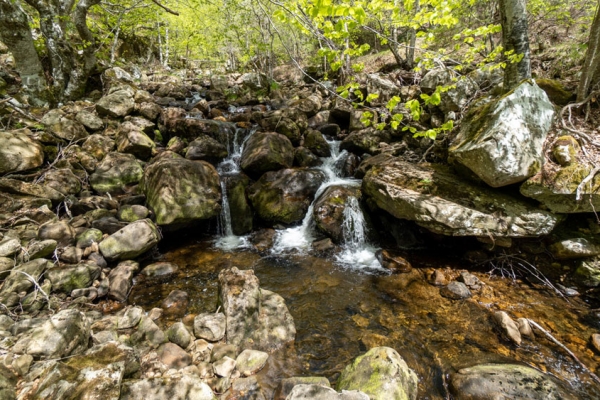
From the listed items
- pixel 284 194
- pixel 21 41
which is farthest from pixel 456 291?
pixel 21 41

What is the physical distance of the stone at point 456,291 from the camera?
16.2 feet

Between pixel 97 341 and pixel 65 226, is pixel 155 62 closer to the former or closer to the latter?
pixel 65 226

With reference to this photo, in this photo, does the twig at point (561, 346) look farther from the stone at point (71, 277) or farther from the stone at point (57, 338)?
the stone at point (71, 277)

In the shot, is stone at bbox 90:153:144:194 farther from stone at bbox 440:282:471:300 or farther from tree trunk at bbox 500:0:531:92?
tree trunk at bbox 500:0:531:92

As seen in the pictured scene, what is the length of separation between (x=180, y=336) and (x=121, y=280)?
2265 millimetres

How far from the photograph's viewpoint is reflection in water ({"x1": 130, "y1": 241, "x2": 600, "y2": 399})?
142 inches

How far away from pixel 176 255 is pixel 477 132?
285 inches

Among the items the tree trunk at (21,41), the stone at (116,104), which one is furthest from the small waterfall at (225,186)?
the tree trunk at (21,41)

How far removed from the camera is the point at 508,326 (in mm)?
4039

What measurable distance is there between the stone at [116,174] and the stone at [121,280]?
2.56m

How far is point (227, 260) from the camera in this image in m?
6.44

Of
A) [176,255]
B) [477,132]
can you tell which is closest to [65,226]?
[176,255]

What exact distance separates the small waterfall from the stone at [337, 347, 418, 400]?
4.71 metres

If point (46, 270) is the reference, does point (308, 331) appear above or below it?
below
